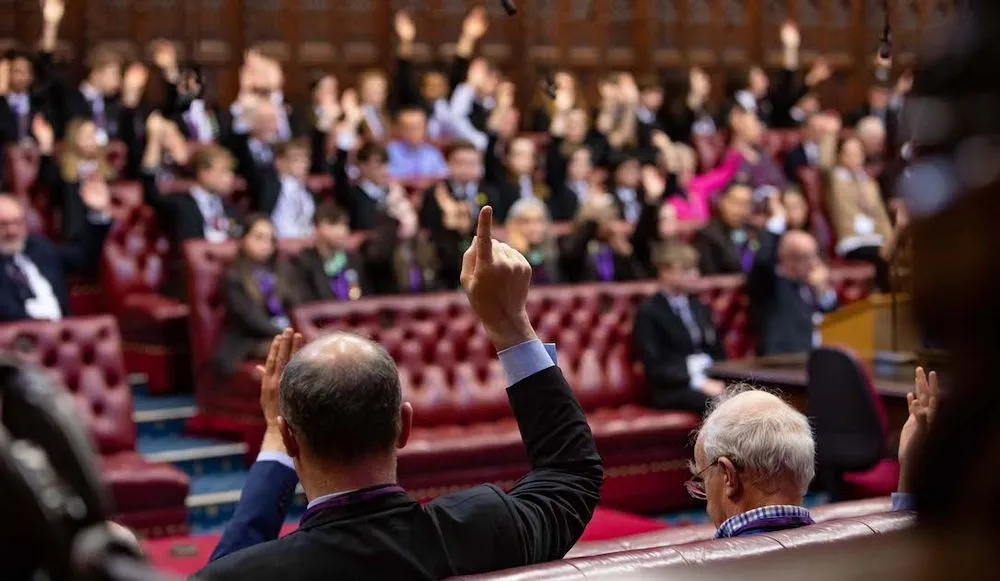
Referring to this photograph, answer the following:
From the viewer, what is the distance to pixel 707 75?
43.0 ft

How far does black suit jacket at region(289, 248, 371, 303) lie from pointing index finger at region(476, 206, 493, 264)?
468cm

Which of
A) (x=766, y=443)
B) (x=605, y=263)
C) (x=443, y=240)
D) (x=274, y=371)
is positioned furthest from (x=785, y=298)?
(x=274, y=371)

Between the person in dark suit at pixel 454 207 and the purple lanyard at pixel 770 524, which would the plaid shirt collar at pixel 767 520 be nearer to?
the purple lanyard at pixel 770 524

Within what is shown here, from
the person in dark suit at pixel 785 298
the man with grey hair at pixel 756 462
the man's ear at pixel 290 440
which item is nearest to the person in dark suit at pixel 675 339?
the person in dark suit at pixel 785 298

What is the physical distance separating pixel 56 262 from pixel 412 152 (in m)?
3.28

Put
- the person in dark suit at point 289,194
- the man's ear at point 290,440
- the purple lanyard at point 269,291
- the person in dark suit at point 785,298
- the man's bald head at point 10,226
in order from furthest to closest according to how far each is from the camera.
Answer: the person in dark suit at point 289,194, the person in dark suit at point 785,298, the purple lanyard at point 269,291, the man's bald head at point 10,226, the man's ear at point 290,440

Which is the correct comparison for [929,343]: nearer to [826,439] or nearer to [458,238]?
[826,439]

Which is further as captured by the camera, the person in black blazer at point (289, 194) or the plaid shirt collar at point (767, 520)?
the person in black blazer at point (289, 194)

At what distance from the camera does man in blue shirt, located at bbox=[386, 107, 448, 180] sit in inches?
355

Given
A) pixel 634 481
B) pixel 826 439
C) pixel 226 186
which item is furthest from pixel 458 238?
pixel 826 439

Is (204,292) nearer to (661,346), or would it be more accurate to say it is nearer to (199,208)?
(199,208)

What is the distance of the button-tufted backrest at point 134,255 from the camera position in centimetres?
732

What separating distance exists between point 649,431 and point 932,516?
554cm

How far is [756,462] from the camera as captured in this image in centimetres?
231
